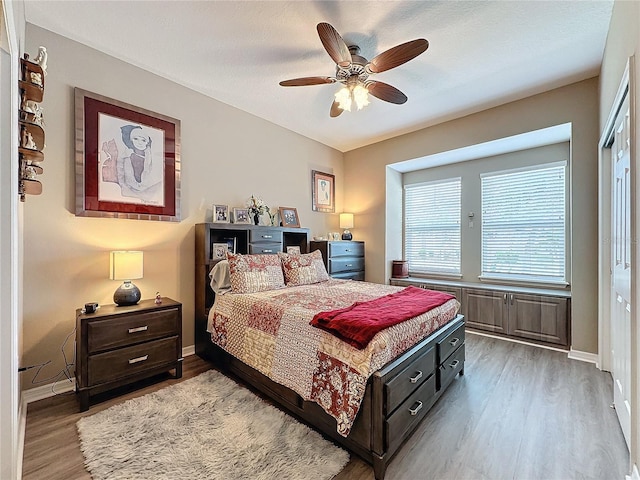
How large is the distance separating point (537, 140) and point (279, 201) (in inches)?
139

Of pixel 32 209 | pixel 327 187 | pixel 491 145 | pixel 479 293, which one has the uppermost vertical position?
pixel 491 145

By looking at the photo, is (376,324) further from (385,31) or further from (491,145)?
(491,145)

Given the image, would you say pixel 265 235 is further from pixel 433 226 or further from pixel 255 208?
pixel 433 226

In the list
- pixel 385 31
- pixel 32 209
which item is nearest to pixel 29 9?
pixel 32 209

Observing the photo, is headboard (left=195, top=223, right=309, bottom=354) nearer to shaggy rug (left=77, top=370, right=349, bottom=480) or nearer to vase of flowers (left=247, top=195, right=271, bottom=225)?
vase of flowers (left=247, top=195, right=271, bottom=225)

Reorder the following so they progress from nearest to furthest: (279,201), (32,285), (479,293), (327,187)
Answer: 1. (32,285)
2. (479,293)
3. (279,201)
4. (327,187)

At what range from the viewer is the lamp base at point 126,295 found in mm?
2482

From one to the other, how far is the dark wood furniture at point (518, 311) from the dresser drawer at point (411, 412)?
2.21m

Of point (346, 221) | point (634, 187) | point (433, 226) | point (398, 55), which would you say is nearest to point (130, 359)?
point (398, 55)

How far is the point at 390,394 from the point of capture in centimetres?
160

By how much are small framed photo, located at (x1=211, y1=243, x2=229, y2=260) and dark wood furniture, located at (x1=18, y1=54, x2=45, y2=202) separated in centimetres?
167

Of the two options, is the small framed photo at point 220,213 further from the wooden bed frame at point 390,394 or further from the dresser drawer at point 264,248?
the wooden bed frame at point 390,394

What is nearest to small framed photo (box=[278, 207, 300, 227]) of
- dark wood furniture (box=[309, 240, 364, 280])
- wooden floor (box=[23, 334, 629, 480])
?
dark wood furniture (box=[309, 240, 364, 280])

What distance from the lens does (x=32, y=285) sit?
2.28 meters
